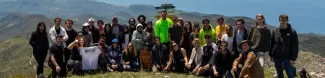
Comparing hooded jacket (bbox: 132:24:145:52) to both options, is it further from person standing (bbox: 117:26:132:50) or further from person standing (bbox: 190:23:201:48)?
person standing (bbox: 190:23:201:48)

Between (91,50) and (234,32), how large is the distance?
22.4 feet

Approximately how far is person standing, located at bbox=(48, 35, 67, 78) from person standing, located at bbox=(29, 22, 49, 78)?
1.48 ft

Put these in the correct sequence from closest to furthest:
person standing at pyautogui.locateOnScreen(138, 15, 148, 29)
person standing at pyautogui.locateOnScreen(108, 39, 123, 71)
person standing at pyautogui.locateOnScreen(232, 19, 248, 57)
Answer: person standing at pyautogui.locateOnScreen(232, 19, 248, 57), person standing at pyautogui.locateOnScreen(108, 39, 123, 71), person standing at pyautogui.locateOnScreen(138, 15, 148, 29)

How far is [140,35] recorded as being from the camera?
18484 millimetres

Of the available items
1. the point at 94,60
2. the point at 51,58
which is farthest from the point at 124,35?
the point at 51,58

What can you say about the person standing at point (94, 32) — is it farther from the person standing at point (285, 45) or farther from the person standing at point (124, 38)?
the person standing at point (285, 45)

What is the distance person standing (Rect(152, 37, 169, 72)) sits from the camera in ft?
60.1

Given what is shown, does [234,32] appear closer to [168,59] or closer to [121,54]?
[168,59]

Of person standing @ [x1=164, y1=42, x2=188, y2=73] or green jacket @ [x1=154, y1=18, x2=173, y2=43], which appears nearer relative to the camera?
person standing @ [x1=164, y1=42, x2=188, y2=73]

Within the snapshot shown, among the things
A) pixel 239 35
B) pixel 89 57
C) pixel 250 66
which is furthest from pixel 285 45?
pixel 89 57

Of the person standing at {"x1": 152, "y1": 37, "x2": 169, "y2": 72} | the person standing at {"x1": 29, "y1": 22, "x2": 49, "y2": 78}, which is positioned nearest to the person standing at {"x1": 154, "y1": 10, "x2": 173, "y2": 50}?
the person standing at {"x1": 152, "y1": 37, "x2": 169, "y2": 72}

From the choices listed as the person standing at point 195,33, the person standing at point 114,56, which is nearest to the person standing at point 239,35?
the person standing at point 195,33

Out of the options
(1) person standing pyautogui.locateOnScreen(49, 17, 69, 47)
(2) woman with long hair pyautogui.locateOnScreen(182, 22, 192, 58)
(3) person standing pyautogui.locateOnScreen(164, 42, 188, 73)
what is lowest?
(3) person standing pyautogui.locateOnScreen(164, 42, 188, 73)

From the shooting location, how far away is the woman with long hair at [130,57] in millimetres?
Answer: 18562
